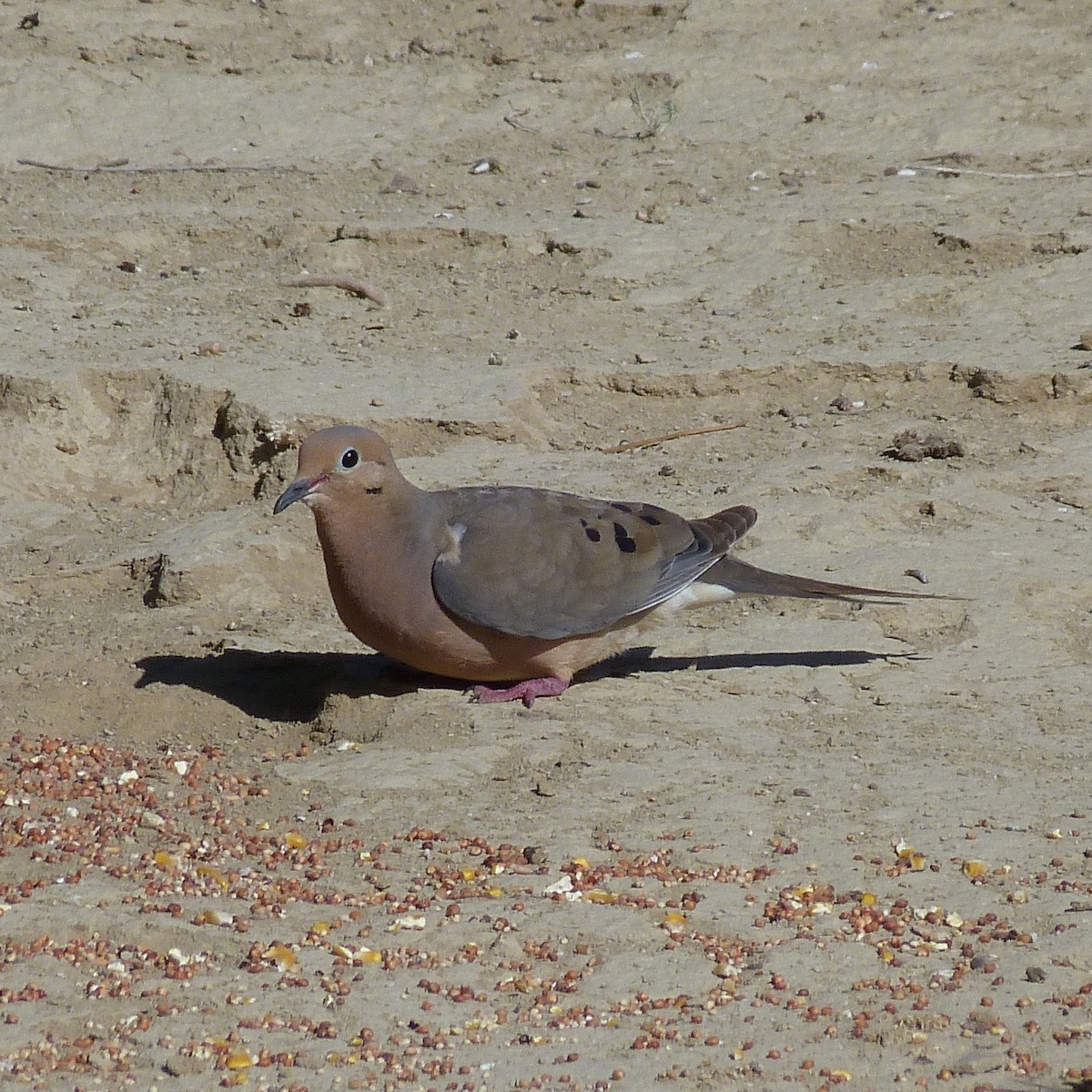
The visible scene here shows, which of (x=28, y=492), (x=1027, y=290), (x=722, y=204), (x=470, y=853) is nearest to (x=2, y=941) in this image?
(x=470, y=853)

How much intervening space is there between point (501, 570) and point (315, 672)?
78 cm

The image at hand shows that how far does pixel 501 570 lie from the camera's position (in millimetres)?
4984

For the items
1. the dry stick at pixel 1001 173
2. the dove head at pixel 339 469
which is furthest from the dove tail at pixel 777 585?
the dry stick at pixel 1001 173

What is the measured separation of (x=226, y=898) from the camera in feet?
12.4

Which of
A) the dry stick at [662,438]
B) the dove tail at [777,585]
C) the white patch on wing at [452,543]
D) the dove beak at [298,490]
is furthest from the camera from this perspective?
the dry stick at [662,438]

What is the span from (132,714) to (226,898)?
1.45 m

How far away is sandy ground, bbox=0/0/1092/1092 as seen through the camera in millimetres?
3322

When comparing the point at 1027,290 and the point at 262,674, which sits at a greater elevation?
the point at 1027,290

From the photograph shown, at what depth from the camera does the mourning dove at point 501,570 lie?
4.86 meters

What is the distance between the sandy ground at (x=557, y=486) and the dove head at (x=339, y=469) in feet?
1.97

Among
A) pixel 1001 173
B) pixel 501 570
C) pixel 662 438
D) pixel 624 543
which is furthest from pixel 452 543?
pixel 1001 173

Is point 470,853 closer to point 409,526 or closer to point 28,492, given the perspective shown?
point 409,526

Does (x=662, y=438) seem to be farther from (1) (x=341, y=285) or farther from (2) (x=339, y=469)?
A: (2) (x=339, y=469)

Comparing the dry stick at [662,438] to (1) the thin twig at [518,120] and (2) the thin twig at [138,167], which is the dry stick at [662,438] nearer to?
(2) the thin twig at [138,167]
